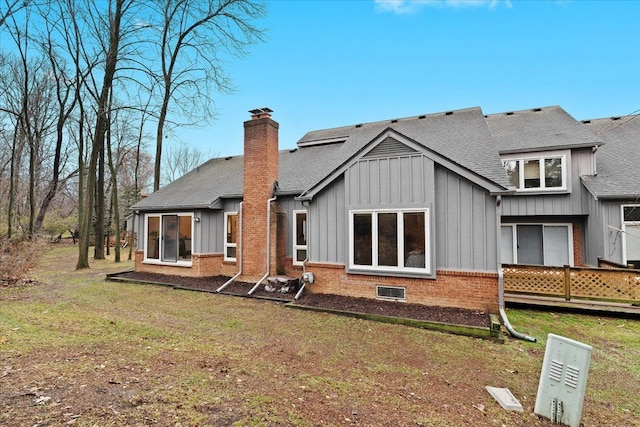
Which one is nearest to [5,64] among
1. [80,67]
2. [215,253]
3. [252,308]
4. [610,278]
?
[80,67]

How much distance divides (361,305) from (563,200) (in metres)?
8.68

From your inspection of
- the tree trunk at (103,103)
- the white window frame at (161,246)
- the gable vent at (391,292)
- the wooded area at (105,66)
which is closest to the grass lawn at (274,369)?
the gable vent at (391,292)

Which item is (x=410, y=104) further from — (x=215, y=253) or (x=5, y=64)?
(x=5, y=64)

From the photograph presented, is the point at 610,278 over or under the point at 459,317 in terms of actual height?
over

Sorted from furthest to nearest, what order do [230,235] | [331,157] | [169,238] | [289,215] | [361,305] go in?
[331,157] < [169,238] < [230,235] < [289,215] < [361,305]

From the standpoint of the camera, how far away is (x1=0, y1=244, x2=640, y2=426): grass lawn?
134 inches

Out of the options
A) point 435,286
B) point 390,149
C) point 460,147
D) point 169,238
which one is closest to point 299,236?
point 390,149

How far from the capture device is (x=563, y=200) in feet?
36.6

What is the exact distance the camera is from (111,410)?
3.30m

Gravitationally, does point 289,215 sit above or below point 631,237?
above

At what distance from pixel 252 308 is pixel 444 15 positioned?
527 inches

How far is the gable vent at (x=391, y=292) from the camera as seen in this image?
809 cm

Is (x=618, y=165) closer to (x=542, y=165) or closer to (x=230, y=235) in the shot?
(x=542, y=165)

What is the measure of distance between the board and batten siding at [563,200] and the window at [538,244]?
0.76 m
